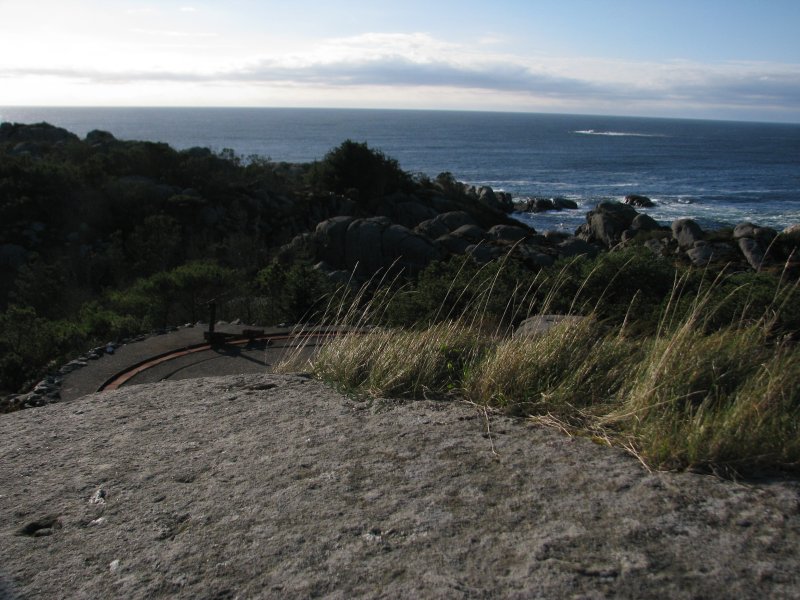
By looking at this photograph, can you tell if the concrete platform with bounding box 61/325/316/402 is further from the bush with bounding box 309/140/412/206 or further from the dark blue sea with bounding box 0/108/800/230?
the dark blue sea with bounding box 0/108/800/230

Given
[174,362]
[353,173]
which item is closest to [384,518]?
[174,362]

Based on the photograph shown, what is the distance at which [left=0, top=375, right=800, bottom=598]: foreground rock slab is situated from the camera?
2.89m

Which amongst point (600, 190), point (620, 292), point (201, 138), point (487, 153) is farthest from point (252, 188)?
point (201, 138)

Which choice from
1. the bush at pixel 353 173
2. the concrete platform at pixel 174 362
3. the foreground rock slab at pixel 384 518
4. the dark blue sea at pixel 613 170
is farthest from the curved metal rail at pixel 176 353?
the dark blue sea at pixel 613 170

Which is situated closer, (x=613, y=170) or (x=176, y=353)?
(x=176, y=353)

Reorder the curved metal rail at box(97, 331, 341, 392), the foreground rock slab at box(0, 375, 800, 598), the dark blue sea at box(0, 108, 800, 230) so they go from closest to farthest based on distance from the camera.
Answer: the foreground rock slab at box(0, 375, 800, 598)
the curved metal rail at box(97, 331, 341, 392)
the dark blue sea at box(0, 108, 800, 230)

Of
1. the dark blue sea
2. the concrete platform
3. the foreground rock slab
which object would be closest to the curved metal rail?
the concrete platform

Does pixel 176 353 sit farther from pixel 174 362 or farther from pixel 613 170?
pixel 613 170

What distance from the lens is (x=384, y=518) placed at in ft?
11.3

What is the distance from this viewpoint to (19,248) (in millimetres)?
28484

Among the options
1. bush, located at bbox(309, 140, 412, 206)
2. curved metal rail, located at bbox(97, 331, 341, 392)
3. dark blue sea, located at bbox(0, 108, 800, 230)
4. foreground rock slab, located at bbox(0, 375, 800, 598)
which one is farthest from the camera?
dark blue sea, located at bbox(0, 108, 800, 230)

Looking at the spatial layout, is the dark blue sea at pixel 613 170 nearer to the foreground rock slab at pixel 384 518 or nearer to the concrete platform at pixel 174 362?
the concrete platform at pixel 174 362

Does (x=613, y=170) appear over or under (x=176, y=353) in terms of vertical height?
over

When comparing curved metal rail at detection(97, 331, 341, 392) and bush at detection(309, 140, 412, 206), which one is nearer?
curved metal rail at detection(97, 331, 341, 392)
